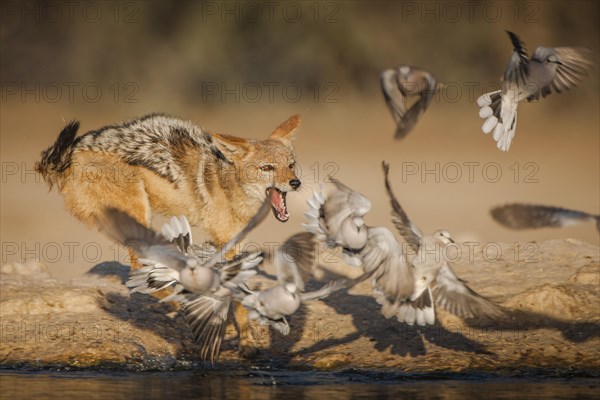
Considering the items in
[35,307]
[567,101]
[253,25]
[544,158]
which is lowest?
[35,307]

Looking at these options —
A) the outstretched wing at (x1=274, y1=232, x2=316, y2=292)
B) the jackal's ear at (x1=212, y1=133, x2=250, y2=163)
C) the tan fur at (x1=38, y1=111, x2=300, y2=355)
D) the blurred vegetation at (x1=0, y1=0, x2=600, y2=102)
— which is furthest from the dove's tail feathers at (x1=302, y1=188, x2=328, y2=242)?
the blurred vegetation at (x1=0, y1=0, x2=600, y2=102)

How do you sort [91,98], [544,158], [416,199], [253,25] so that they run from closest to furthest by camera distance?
[416,199], [544,158], [91,98], [253,25]

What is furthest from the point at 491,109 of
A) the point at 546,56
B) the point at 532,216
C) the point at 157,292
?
the point at 157,292

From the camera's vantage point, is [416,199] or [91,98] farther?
[91,98]

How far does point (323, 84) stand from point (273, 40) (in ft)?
4.70

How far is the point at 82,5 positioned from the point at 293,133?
12190 millimetres

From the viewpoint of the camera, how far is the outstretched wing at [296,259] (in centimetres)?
912

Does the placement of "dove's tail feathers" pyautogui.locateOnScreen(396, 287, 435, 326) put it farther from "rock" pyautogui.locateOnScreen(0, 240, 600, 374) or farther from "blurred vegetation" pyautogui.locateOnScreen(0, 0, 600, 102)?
"blurred vegetation" pyautogui.locateOnScreen(0, 0, 600, 102)

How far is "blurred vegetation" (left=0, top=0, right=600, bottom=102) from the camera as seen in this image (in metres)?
20.7

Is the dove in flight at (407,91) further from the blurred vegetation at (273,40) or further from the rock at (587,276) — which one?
the blurred vegetation at (273,40)

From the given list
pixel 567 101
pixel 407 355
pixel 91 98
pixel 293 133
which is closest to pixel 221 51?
pixel 91 98

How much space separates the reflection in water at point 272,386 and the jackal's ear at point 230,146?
2.30 meters

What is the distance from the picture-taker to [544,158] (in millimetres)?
18547

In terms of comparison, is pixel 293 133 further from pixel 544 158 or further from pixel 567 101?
pixel 567 101
